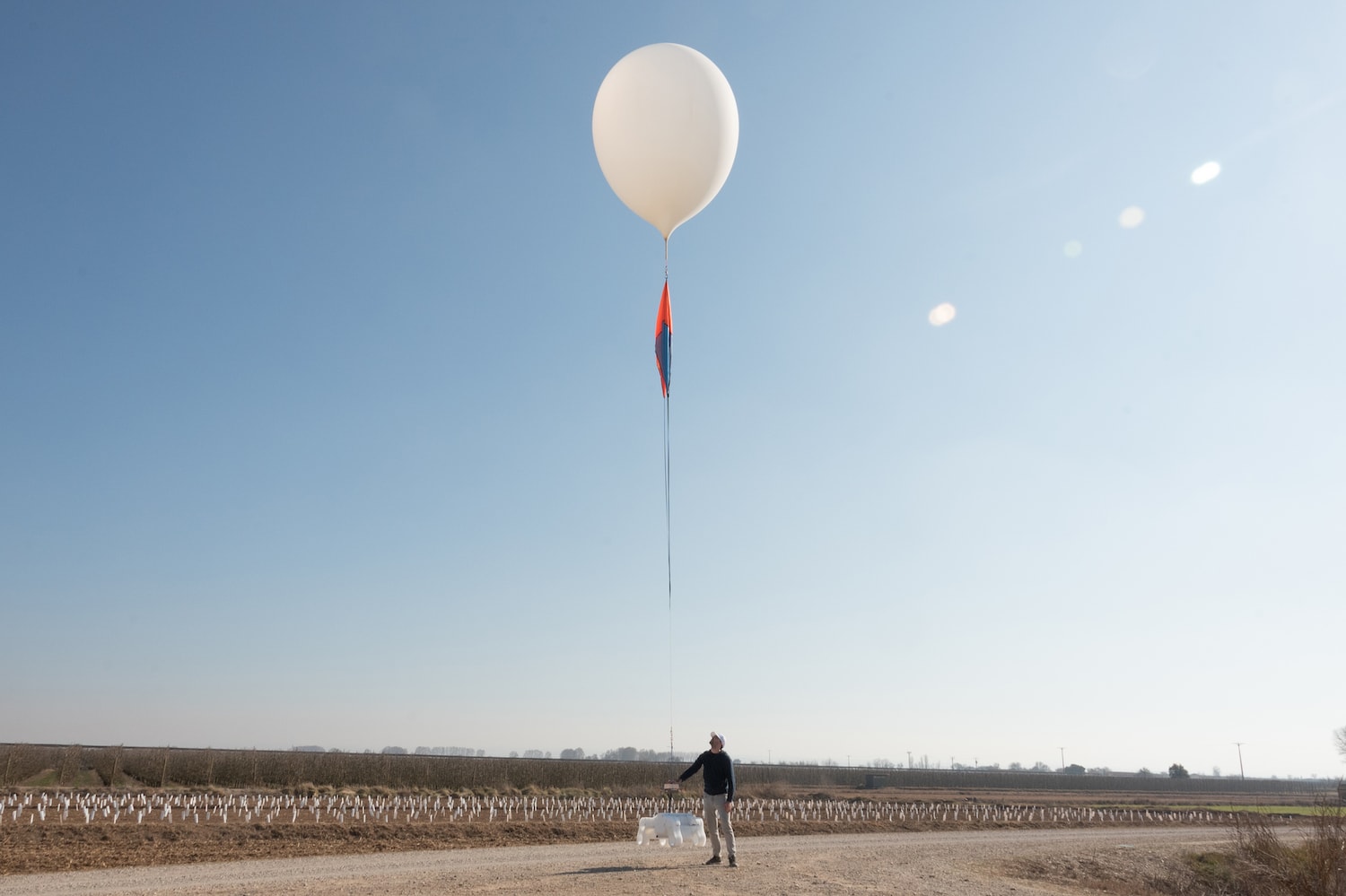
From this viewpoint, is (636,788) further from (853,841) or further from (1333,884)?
(1333,884)

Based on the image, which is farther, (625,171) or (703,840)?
(703,840)

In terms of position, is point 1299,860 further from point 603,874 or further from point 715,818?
point 603,874

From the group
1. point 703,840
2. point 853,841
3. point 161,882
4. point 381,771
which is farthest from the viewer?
point 381,771

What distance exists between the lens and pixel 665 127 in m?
12.2

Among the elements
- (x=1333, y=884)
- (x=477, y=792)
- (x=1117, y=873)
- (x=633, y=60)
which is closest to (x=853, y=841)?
(x=1117, y=873)

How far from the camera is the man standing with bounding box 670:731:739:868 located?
1212cm

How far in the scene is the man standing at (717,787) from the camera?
1212cm

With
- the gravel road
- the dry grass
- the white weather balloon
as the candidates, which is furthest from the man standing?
the dry grass

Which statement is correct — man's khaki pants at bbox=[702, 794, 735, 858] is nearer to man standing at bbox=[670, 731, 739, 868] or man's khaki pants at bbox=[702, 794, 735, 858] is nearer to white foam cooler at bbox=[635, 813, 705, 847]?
man standing at bbox=[670, 731, 739, 868]

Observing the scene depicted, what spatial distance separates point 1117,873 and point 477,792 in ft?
89.4

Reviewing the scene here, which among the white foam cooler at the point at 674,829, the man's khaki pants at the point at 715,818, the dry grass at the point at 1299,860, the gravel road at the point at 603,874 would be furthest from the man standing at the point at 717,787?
the dry grass at the point at 1299,860

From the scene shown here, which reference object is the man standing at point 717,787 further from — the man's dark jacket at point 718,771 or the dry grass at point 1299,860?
the dry grass at point 1299,860

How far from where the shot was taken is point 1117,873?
18.3m

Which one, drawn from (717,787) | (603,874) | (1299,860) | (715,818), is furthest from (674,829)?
(1299,860)
